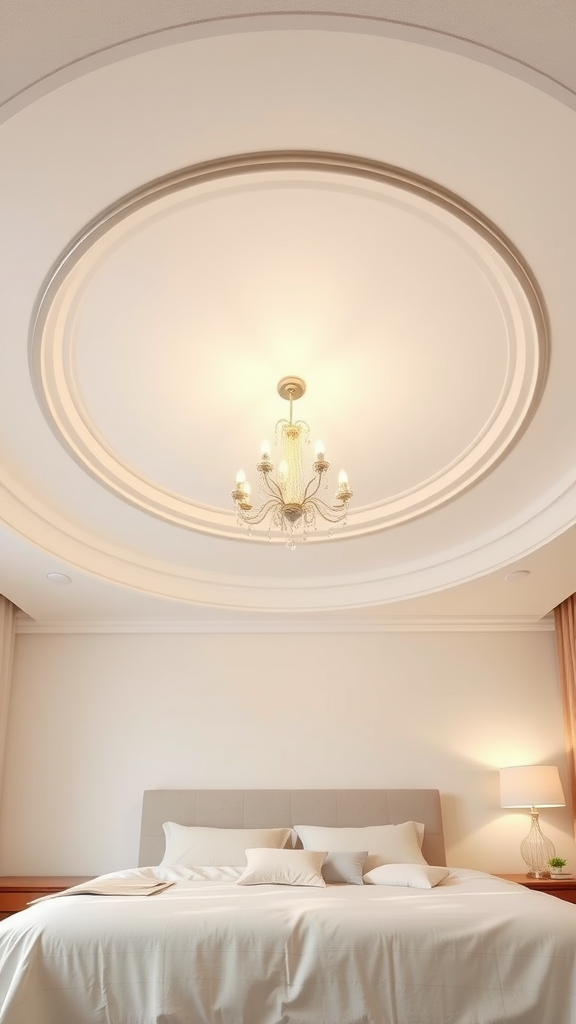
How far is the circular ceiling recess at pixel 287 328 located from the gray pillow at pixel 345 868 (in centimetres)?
219

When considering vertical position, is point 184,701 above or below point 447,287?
below

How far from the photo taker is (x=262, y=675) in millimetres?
5621

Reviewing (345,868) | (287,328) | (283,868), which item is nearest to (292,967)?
(283,868)

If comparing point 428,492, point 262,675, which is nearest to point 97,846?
point 262,675

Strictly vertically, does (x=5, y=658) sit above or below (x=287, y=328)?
below

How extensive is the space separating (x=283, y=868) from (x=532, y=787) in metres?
1.86

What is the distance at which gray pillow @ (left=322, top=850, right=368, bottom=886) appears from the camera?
4297 mm

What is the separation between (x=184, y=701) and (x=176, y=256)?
12.4 ft

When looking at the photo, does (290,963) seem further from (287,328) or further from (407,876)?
(287,328)

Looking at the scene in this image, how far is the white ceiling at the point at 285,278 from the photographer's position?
6.12ft

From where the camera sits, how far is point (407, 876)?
405 centimetres

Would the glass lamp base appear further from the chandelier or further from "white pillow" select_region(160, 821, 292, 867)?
the chandelier

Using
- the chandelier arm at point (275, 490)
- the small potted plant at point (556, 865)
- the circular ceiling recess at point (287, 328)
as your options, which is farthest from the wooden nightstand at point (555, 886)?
the chandelier arm at point (275, 490)

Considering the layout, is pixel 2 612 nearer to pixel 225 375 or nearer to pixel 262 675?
pixel 262 675
